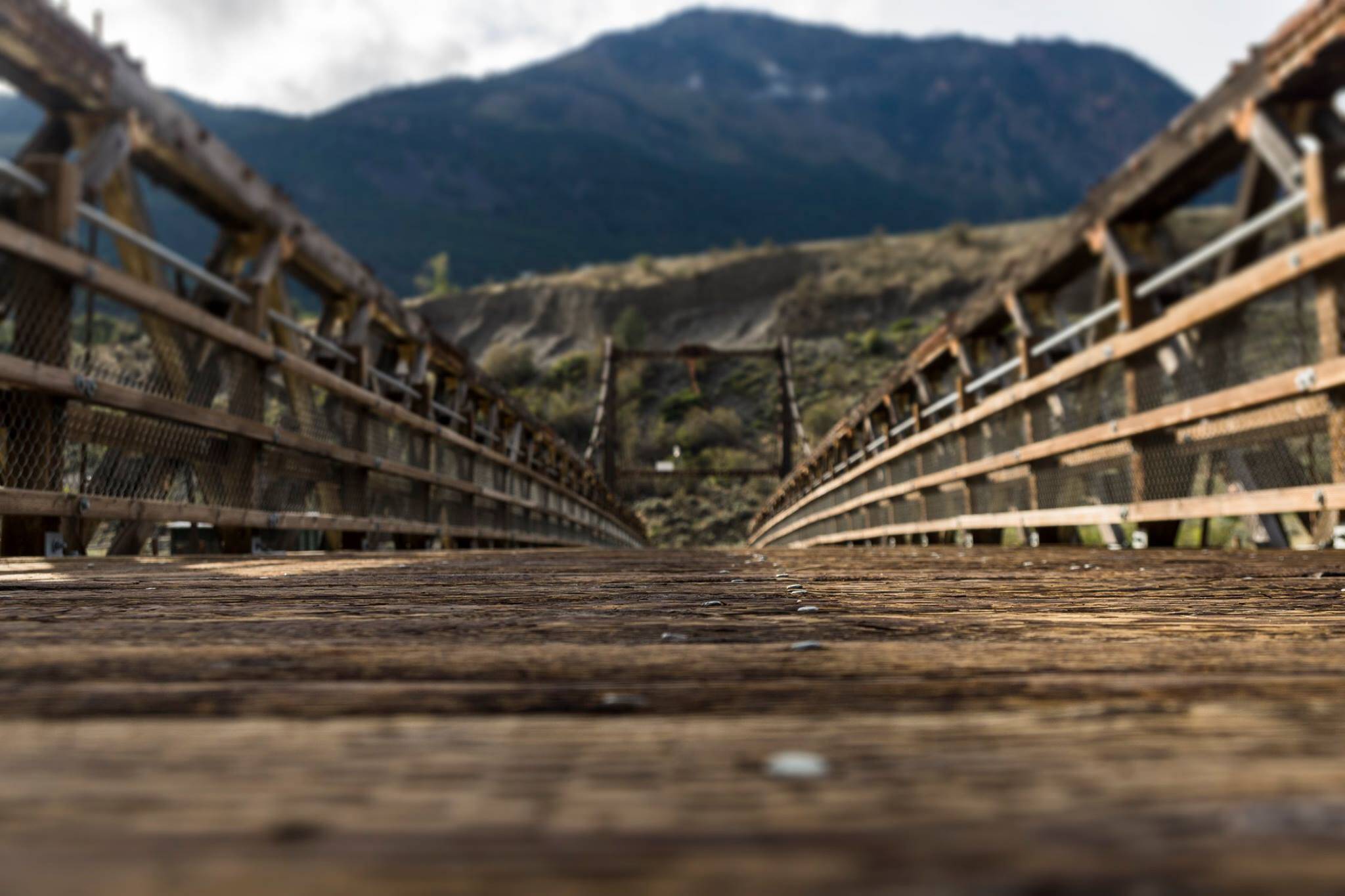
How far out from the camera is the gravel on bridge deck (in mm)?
374

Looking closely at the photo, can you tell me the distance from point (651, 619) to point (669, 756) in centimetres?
86

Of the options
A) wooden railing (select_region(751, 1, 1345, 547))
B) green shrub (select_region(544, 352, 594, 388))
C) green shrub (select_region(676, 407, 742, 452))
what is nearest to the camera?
wooden railing (select_region(751, 1, 1345, 547))

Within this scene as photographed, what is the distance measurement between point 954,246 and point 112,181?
5829 cm

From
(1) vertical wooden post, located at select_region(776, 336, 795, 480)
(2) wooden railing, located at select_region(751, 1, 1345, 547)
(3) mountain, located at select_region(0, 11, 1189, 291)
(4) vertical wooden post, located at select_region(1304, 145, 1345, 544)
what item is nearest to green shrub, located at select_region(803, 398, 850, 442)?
(1) vertical wooden post, located at select_region(776, 336, 795, 480)

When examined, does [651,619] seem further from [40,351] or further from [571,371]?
[571,371]

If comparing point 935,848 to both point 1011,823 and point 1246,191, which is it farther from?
point 1246,191

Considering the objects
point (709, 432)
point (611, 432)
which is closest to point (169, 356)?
point (611, 432)

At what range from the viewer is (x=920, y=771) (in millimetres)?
517

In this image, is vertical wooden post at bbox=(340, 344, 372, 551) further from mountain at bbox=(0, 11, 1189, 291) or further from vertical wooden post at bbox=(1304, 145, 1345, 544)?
mountain at bbox=(0, 11, 1189, 291)

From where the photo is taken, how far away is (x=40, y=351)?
118 inches

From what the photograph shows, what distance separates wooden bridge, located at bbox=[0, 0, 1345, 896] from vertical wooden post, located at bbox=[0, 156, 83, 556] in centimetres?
1

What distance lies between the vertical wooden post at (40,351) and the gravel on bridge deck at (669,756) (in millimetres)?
1910

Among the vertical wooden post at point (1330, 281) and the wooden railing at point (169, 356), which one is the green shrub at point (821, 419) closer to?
the wooden railing at point (169, 356)

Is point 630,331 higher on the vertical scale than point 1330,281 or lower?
higher
